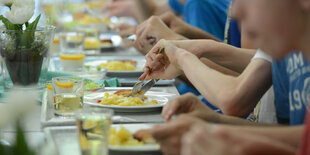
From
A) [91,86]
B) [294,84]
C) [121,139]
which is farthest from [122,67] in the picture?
[121,139]

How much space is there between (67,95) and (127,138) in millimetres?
410

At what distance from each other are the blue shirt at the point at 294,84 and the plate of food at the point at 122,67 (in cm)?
80

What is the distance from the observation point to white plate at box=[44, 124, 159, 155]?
102cm

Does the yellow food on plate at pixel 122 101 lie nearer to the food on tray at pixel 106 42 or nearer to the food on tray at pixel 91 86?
the food on tray at pixel 91 86

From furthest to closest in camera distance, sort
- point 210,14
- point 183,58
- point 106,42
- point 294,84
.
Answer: point 106,42 < point 210,14 < point 183,58 < point 294,84

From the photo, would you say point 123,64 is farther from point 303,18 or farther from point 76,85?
point 303,18

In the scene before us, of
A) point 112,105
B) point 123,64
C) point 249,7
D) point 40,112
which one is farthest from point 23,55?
point 249,7

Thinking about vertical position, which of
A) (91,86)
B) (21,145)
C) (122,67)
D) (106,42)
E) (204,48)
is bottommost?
(106,42)

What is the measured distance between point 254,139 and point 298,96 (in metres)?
0.50

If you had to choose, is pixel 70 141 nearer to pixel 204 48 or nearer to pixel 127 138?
pixel 127 138

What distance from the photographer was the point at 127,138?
1099 mm

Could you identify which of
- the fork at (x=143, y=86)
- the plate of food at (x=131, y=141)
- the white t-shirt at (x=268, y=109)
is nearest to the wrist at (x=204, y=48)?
the fork at (x=143, y=86)

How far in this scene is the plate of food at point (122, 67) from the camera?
7.10ft

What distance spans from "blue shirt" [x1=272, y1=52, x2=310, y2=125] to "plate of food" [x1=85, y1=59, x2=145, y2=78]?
802 millimetres
